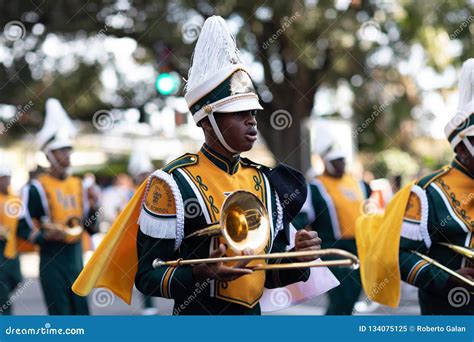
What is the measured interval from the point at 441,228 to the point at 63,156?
4.48m

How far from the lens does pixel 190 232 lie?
4602 millimetres

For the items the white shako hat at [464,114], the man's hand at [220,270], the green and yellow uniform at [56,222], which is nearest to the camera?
the man's hand at [220,270]

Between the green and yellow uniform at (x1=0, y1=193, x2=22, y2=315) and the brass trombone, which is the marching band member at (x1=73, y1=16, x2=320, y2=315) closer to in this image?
the brass trombone

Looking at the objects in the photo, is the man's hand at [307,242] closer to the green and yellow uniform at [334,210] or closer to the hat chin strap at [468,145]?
the hat chin strap at [468,145]

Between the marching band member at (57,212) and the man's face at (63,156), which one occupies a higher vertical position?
the man's face at (63,156)

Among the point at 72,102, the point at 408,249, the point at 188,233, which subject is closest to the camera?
the point at 188,233

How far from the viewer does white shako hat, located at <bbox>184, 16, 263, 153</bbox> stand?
469cm

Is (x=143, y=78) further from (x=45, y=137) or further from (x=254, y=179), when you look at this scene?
(x=254, y=179)

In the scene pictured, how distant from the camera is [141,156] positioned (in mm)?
15586

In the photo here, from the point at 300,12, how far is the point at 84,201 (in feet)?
17.6

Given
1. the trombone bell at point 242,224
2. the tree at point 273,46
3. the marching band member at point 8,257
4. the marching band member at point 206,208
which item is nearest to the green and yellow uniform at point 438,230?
the marching band member at point 206,208

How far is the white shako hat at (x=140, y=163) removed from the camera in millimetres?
15095

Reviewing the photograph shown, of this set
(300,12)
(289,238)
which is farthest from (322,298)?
(289,238)

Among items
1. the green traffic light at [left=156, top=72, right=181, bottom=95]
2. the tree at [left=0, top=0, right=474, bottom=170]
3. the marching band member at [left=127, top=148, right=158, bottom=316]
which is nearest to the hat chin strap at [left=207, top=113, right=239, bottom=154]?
the green traffic light at [left=156, top=72, right=181, bottom=95]
